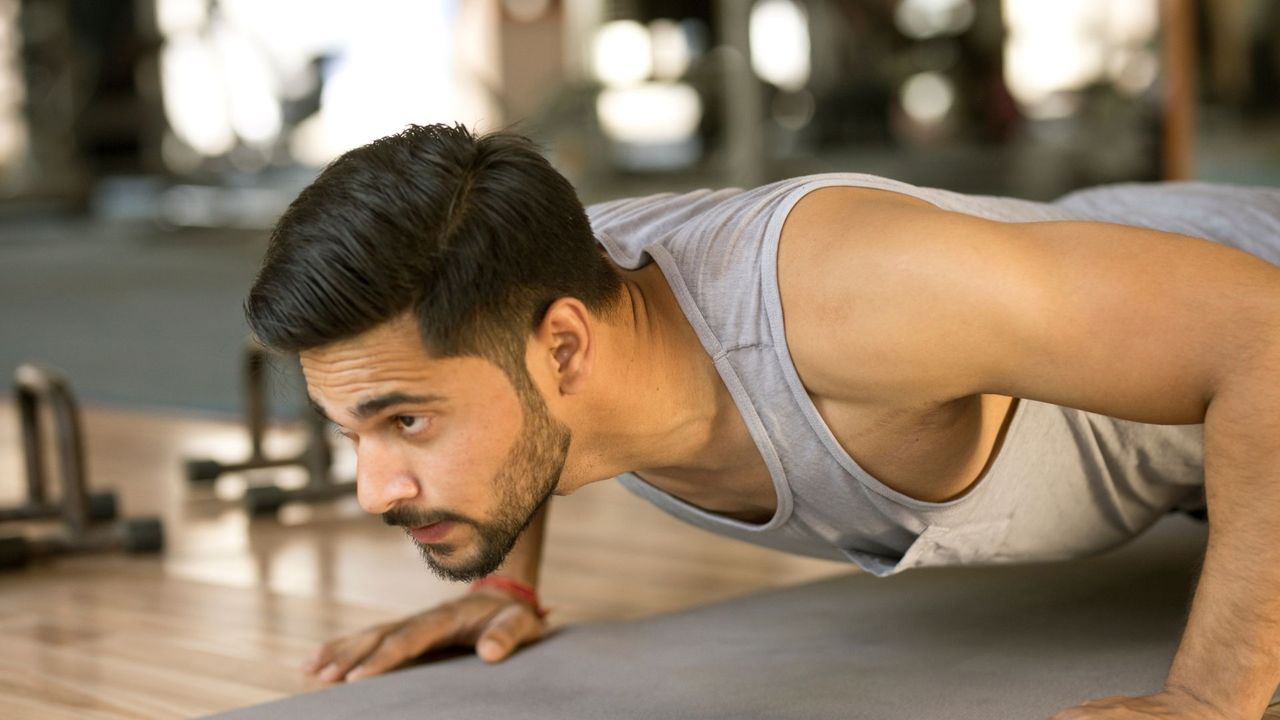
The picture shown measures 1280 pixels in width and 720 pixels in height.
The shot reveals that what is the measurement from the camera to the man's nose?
3.58 feet

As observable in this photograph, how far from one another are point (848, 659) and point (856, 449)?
0.29 metres

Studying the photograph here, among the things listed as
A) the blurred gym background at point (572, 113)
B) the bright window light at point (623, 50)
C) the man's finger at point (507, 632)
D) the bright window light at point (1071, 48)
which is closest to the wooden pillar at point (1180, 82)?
the blurred gym background at point (572, 113)

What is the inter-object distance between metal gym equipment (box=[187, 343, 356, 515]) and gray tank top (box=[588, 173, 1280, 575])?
3.47 ft

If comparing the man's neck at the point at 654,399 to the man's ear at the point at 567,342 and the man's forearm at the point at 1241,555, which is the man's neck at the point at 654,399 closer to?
the man's ear at the point at 567,342

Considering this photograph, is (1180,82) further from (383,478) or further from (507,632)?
(383,478)

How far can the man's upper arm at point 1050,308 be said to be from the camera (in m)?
1.01

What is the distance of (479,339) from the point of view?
1.08 metres

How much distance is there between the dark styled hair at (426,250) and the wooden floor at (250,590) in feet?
1.60

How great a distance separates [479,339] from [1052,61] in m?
5.53

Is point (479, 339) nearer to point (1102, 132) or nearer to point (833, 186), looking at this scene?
point (833, 186)

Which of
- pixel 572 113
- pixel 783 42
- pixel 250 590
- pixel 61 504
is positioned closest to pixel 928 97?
pixel 783 42

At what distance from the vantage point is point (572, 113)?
6.80 meters

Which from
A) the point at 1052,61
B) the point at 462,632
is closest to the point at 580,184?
the point at 1052,61

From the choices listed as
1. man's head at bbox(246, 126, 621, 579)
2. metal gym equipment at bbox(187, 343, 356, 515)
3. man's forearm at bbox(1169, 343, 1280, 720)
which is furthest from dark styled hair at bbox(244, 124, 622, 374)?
metal gym equipment at bbox(187, 343, 356, 515)
